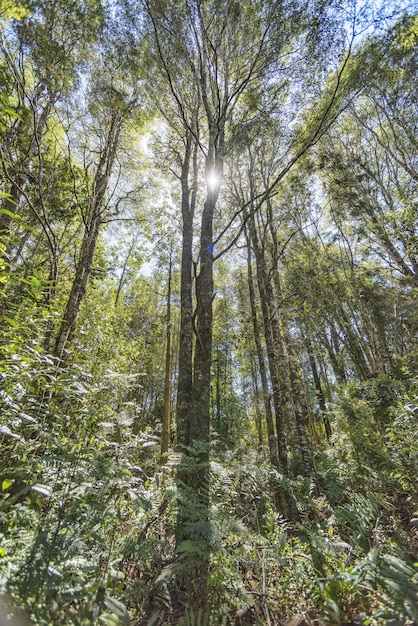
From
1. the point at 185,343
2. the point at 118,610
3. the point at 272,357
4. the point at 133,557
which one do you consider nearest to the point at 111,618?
the point at 118,610

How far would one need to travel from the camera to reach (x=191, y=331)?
4461mm

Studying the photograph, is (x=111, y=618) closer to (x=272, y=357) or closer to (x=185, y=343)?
(x=185, y=343)

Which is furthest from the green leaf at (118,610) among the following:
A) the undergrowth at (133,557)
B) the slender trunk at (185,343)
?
the slender trunk at (185,343)

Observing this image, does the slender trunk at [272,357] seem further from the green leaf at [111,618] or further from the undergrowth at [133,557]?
the green leaf at [111,618]

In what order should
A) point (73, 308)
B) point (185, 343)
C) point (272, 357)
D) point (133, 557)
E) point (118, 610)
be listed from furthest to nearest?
point (272, 357), point (185, 343), point (73, 308), point (133, 557), point (118, 610)

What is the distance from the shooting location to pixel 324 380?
58.7 feet

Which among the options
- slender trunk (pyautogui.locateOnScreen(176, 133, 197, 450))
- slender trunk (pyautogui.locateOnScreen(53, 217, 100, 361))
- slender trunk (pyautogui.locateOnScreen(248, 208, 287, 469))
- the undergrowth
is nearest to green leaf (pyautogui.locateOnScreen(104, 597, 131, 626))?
the undergrowth

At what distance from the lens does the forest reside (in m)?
1.75

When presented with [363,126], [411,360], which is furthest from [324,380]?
[363,126]

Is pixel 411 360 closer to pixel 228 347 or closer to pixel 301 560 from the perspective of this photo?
pixel 301 560

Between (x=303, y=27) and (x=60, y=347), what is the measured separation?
7.03m

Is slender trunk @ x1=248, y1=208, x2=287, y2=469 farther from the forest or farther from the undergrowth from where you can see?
the undergrowth

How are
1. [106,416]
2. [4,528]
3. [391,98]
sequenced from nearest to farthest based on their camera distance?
[4,528]
[106,416]
[391,98]

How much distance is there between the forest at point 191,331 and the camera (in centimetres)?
175
